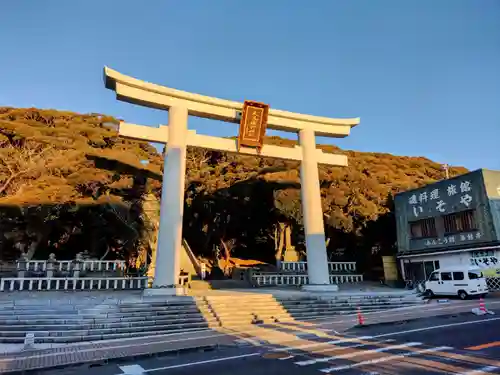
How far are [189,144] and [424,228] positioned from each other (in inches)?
617

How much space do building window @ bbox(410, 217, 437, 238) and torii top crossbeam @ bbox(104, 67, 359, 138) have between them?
819cm

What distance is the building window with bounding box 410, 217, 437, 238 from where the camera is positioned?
69.5ft

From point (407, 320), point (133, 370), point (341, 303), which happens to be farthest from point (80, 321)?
point (407, 320)

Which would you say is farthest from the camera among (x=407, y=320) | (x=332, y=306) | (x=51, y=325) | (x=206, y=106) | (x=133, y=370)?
(x=206, y=106)

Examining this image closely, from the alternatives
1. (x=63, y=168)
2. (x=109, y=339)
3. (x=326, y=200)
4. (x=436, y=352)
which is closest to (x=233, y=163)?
(x=326, y=200)

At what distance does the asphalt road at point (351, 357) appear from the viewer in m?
5.93

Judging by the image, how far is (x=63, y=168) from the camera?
1688 centimetres

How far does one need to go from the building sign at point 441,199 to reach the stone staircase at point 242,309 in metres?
12.9

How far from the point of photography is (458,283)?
53.5 feet

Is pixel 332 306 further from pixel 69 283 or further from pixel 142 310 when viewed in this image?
pixel 69 283

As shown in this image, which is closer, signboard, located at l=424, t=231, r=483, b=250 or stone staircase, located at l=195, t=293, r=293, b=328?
stone staircase, located at l=195, t=293, r=293, b=328

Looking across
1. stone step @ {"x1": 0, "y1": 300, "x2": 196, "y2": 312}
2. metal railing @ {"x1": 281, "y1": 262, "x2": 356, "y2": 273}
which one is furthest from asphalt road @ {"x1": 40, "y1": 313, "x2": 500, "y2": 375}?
metal railing @ {"x1": 281, "y1": 262, "x2": 356, "y2": 273}

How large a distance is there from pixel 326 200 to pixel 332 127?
20.7 ft

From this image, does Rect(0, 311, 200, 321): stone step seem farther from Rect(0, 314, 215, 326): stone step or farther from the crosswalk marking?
the crosswalk marking
